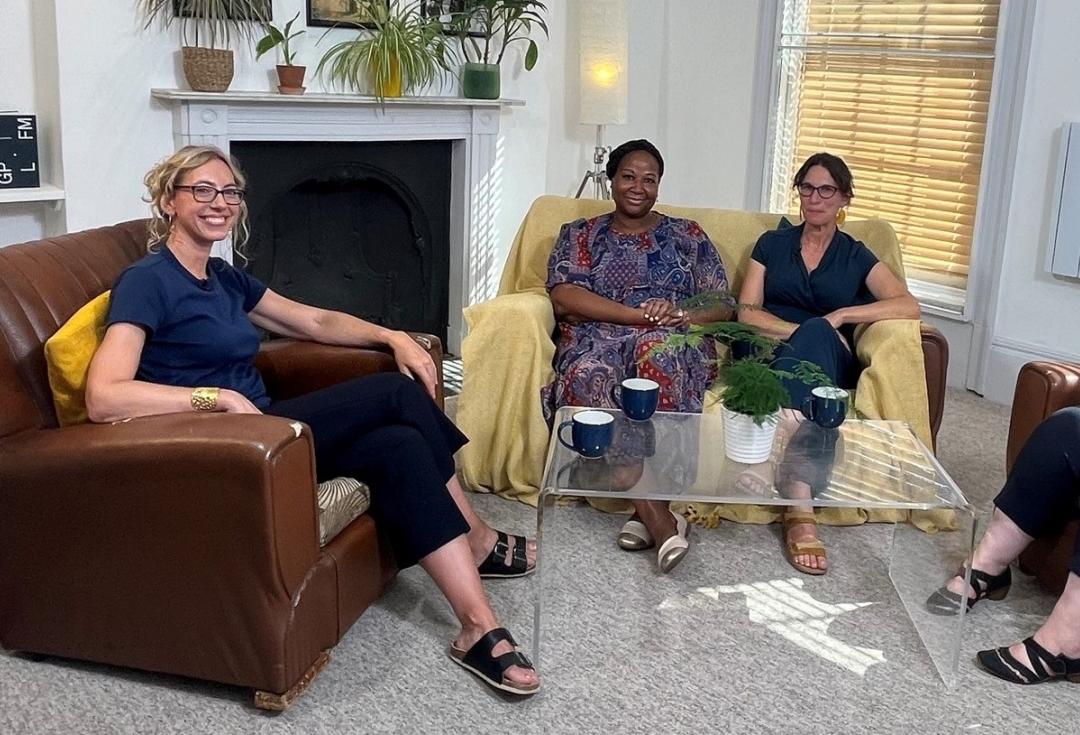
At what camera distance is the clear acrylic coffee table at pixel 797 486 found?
222 cm

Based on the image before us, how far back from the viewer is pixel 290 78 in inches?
146

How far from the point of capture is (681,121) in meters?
4.99

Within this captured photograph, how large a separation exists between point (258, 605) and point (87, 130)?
196 cm

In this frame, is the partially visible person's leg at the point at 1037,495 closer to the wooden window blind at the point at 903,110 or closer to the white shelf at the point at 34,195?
the wooden window blind at the point at 903,110

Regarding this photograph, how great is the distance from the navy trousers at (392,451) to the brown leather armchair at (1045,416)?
1305 mm

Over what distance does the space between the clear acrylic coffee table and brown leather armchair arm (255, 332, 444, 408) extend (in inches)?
18.1

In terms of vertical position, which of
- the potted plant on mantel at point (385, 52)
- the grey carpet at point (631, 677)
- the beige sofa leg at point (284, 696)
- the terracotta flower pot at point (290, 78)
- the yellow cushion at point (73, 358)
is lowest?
the grey carpet at point (631, 677)

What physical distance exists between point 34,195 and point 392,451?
1691mm

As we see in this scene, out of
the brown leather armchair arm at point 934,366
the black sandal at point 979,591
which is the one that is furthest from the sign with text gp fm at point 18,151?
the black sandal at point 979,591

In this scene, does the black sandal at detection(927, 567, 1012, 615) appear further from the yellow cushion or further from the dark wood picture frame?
the dark wood picture frame

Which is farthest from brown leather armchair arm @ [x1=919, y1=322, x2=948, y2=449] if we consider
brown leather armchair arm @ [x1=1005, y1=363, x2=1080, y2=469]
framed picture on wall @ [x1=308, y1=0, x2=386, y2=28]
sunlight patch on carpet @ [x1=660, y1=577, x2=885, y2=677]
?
framed picture on wall @ [x1=308, y1=0, x2=386, y2=28]

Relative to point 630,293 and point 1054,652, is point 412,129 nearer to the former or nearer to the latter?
point 630,293

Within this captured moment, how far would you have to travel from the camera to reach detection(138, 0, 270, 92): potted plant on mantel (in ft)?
11.2

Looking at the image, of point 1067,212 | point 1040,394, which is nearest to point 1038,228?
point 1067,212
